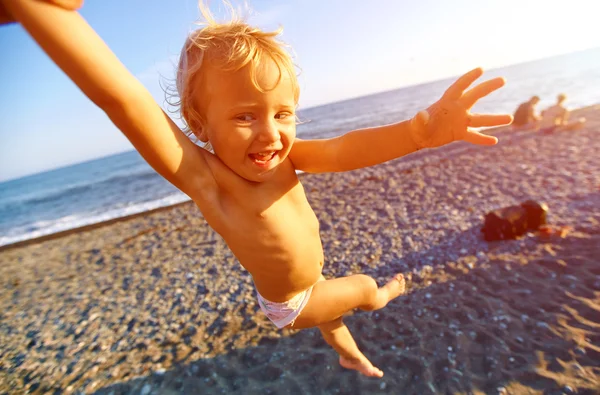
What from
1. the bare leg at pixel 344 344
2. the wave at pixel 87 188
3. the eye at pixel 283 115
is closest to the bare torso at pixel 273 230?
the eye at pixel 283 115

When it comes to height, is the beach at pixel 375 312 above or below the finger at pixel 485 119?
below

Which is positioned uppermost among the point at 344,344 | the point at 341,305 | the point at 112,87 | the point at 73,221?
the point at 112,87

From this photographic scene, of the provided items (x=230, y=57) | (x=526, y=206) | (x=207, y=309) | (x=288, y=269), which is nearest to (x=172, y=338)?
(x=207, y=309)

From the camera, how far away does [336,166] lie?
215 centimetres

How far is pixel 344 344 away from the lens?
2.77 m

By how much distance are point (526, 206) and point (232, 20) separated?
516 cm

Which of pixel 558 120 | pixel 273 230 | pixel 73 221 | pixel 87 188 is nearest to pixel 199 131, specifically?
pixel 273 230

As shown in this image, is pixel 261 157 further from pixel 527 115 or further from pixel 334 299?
pixel 527 115

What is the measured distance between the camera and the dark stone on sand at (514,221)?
5152mm

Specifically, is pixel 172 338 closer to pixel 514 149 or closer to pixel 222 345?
pixel 222 345

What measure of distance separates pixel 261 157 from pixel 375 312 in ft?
10.0

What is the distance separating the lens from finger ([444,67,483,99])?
1755mm

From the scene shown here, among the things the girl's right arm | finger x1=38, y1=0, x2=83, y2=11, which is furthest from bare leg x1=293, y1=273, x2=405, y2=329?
finger x1=38, y1=0, x2=83, y2=11

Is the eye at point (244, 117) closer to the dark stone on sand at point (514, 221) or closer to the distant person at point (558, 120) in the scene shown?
the dark stone on sand at point (514, 221)
